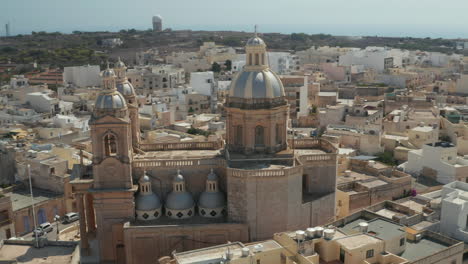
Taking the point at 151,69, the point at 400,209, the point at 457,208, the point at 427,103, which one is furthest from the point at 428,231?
the point at 151,69

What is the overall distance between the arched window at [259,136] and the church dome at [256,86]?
2052 mm

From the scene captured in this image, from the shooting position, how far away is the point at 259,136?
30.7 metres

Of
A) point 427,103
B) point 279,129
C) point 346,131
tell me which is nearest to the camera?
point 279,129

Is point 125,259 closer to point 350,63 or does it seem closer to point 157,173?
point 157,173

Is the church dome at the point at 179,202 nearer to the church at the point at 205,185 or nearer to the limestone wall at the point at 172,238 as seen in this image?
the church at the point at 205,185

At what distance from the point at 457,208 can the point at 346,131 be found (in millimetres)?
25641

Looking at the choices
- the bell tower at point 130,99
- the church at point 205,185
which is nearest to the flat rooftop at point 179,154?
the church at point 205,185

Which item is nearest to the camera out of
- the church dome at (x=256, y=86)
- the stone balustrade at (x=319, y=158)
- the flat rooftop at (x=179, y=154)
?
the church dome at (x=256, y=86)

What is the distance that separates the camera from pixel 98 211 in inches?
1145

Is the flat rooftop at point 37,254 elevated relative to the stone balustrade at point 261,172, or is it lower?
lower

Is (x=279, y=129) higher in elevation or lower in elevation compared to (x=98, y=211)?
higher

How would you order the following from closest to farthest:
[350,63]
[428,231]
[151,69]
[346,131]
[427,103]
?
1. [428,231]
2. [346,131]
3. [427,103]
4. [151,69]
5. [350,63]

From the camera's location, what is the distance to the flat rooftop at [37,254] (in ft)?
82.8

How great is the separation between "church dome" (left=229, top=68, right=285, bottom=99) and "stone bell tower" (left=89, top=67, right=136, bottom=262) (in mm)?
6938
